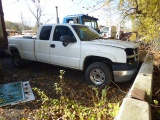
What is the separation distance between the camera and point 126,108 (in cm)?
215

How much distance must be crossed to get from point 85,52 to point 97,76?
80 centimetres

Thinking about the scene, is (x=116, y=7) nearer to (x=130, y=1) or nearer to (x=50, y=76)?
(x=130, y=1)

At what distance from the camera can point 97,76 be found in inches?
177

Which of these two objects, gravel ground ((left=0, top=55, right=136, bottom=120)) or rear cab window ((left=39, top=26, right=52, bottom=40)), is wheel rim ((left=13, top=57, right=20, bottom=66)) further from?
rear cab window ((left=39, top=26, right=52, bottom=40))

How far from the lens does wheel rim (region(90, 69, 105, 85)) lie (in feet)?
14.5

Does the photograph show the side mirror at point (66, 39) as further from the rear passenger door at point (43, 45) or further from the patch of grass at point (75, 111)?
the patch of grass at point (75, 111)

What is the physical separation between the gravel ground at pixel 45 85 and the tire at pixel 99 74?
0.28 meters

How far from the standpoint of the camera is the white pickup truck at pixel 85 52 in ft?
13.5

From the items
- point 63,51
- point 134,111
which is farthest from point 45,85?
point 134,111

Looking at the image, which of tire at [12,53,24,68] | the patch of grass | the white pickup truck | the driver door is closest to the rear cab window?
the white pickup truck

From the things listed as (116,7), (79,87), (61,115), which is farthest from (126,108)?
(116,7)

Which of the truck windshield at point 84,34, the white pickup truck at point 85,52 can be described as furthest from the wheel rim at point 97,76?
the truck windshield at point 84,34

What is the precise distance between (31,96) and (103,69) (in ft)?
6.86

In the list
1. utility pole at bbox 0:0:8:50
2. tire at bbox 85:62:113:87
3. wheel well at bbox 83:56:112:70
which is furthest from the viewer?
utility pole at bbox 0:0:8:50
